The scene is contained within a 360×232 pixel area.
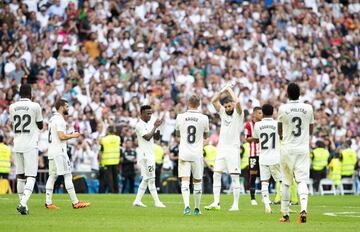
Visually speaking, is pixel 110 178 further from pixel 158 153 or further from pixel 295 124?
pixel 295 124

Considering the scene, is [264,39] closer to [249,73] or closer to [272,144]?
[249,73]

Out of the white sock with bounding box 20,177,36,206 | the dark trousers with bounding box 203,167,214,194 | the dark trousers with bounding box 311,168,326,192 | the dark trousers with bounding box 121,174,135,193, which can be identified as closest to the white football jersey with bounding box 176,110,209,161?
the white sock with bounding box 20,177,36,206

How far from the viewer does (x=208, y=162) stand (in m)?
36.2

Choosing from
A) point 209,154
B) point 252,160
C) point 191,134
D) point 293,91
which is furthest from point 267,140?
point 209,154

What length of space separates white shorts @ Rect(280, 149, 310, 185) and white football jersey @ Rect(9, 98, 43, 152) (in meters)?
5.76

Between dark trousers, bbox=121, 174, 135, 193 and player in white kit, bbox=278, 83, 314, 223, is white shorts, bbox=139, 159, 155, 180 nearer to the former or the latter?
player in white kit, bbox=278, 83, 314, 223

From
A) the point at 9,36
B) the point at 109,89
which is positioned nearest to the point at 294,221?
the point at 109,89

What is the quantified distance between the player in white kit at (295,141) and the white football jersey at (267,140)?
197 inches

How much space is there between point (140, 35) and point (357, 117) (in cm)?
913

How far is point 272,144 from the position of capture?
82.8ft

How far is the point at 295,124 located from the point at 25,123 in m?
6.26

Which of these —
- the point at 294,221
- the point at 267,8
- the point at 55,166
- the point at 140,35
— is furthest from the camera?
the point at 267,8

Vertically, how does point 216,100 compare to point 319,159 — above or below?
above

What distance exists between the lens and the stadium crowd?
37.3m
